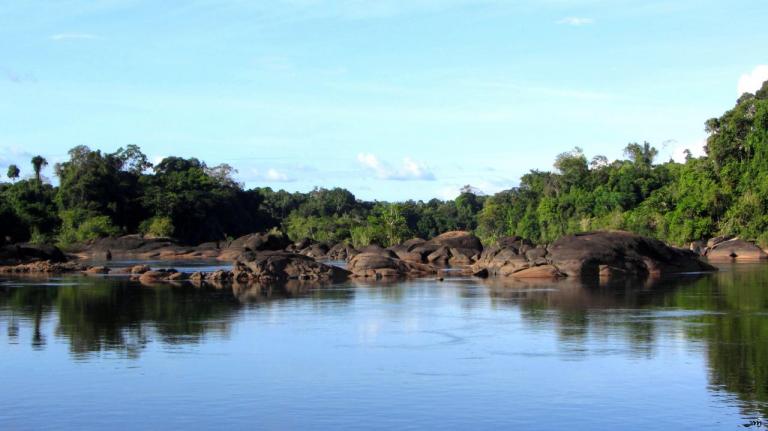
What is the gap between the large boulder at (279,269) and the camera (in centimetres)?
4662

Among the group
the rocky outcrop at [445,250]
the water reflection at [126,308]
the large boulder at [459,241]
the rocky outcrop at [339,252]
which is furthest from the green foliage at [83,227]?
the water reflection at [126,308]

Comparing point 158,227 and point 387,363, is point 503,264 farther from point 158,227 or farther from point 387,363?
point 158,227

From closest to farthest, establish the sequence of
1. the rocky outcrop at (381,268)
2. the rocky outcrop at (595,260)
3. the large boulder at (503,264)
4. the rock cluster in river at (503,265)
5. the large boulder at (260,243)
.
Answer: the rock cluster in river at (503,265) < the rocky outcrop at (595,260) < the large boulder at (503,264) < the rocky outcrop at (381,268) < the large boulder at (260,243)

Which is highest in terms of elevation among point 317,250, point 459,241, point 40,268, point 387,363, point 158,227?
point 158,227

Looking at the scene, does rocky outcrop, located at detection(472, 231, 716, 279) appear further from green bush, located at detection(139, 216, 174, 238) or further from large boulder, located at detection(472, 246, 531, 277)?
green bush, located at detection(139, 216, 174, 238)

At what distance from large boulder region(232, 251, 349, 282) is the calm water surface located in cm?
1172

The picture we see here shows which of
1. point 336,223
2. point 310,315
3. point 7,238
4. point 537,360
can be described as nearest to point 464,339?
point 537,360

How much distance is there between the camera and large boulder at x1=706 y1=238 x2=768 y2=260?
2792 inches

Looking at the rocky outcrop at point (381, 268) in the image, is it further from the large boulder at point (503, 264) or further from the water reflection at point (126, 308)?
the water reflection at point (126, 308)

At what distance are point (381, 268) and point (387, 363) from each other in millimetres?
31142

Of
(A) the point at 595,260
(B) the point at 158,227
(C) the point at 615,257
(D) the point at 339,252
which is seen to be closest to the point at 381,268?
(A) the point at 595,260

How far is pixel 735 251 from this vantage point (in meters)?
72.4

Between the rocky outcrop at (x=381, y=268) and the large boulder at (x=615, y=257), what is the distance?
6.72 meters

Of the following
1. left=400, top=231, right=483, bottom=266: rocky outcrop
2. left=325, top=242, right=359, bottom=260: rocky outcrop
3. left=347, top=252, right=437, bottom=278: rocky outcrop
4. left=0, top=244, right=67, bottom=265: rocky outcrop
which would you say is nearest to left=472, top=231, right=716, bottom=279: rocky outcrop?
left=347, top=252, right=437, bottom=278: rocky outcrop
